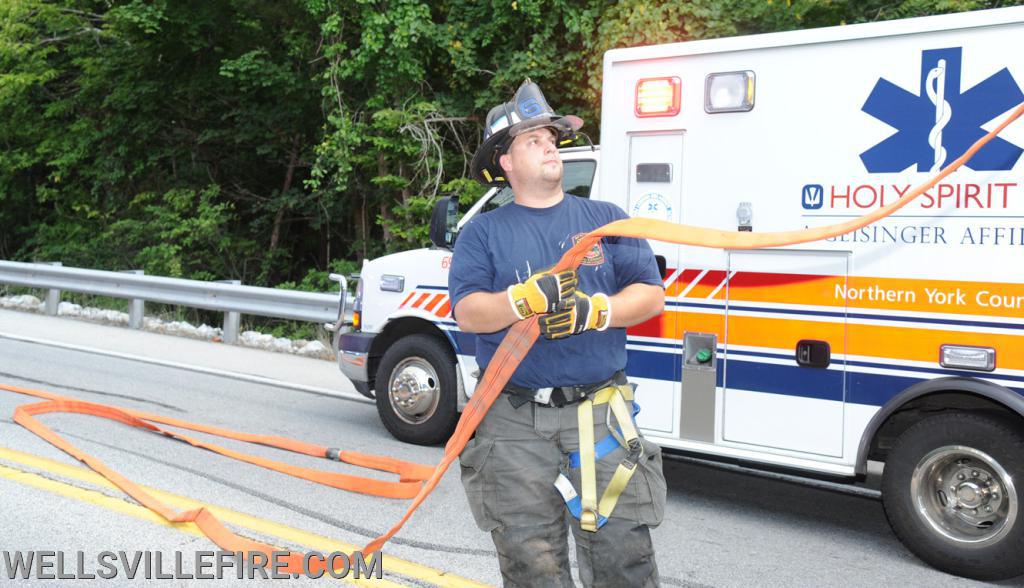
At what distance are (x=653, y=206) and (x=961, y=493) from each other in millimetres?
2199

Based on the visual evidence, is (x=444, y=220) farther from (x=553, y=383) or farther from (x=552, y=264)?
(x=553, y=383)

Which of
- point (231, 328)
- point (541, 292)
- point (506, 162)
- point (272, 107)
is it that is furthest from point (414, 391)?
point (272, 107)

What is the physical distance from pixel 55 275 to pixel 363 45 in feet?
17.6

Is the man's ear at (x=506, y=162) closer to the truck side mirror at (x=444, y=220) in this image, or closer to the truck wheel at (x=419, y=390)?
the truck side mirror at (x=444, y=220)

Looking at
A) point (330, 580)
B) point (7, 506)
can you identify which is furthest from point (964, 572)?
point (7, 506)

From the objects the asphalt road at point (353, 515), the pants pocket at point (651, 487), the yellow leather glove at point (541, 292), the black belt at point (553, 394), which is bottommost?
the asphalt road at point (353, 515)

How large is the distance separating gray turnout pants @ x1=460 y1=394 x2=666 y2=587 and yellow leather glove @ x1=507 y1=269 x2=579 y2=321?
363 mm

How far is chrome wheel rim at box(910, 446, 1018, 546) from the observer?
4.94 meters

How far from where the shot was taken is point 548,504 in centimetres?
319

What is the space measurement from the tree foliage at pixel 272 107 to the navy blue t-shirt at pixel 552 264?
8969mm

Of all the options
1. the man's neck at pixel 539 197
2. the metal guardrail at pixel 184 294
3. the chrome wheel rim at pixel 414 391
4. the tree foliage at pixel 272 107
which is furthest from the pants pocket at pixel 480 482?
the tree foliage at pixel 272 107

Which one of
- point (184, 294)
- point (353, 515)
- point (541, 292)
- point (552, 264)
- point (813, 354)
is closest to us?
point (541, 292)

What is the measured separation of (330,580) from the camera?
4.58m

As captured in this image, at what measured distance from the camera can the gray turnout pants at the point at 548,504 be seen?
314cm
